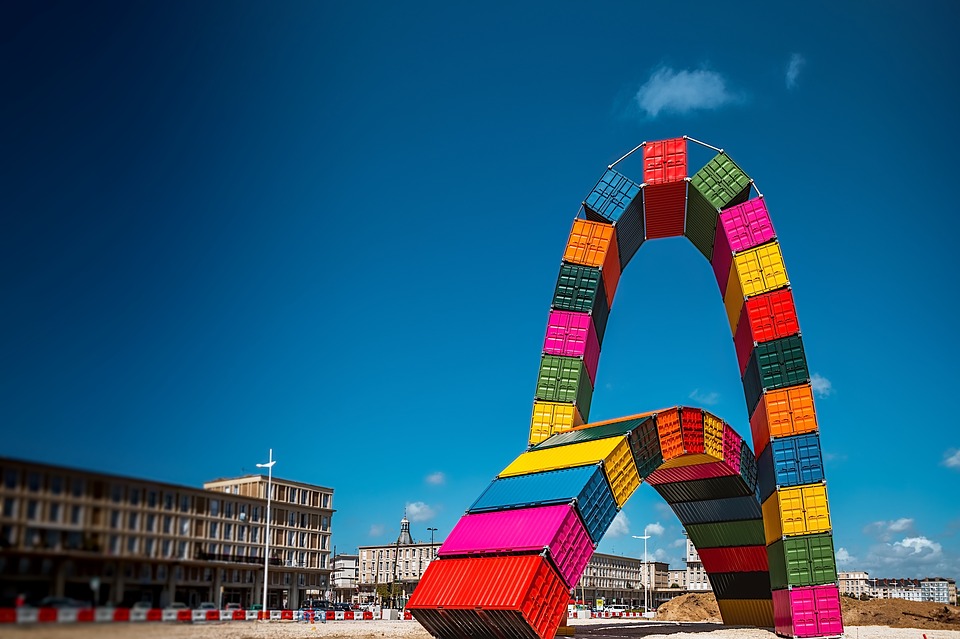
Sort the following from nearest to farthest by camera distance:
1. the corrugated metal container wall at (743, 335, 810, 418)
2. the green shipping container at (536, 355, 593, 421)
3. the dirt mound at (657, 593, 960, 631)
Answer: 1. the corrugated metal container wall at (743, 335, 810, 418)
2. the green shipping container at (536, 355, 593, 421)
3. the dirt mound at (657, 593, 960, 631)

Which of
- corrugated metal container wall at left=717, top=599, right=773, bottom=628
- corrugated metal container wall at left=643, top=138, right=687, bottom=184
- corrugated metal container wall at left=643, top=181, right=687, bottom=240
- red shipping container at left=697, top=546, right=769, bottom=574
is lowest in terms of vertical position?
corrugated metal container wall at left=717, top=599, right=773, bottom=628

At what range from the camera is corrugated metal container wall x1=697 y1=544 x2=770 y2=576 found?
62.7 meters

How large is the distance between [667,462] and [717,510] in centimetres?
1052

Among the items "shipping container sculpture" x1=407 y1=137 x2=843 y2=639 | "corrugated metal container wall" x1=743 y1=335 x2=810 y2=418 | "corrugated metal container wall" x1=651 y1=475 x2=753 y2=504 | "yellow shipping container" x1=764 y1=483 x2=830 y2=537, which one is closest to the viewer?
"shipping container sculpture" x1=407 y1=137 x2=843 y2=639

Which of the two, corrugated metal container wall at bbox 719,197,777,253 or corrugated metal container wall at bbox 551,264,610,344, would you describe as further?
corrugated metal container wall at bbox 551,264,610,344

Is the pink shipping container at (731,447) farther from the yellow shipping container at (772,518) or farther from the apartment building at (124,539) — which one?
the apartment building at (124,539)

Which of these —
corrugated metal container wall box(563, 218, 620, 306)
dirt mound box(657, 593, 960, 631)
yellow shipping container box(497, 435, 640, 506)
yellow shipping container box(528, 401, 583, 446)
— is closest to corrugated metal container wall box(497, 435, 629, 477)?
yellow shipping container box(497, 435, 640, 506)

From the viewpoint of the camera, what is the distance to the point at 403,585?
487ft

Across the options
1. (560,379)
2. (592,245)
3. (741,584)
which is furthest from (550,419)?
(741,584)

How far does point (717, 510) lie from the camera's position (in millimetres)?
62938

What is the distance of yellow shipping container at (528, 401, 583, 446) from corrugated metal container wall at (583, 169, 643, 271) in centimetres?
1334

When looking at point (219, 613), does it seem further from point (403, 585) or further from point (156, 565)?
point (403, 585)

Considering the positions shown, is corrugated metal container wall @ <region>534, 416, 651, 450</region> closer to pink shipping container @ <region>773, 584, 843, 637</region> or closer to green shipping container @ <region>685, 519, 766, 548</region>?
pink shipping container @ <region>773, 584, 843, 637</region>

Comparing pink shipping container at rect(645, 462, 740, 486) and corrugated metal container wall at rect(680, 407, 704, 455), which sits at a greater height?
corrugated metal container wall at rect(680, 407, 704, 455)
